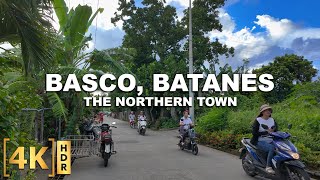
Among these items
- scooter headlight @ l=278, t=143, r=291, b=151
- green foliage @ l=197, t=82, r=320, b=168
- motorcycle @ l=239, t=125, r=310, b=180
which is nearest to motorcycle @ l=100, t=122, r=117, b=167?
motorcycle @ l=239, t=125, r=310, b=180

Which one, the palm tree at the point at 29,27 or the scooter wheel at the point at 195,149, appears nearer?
the palm tree at the point at 29,27

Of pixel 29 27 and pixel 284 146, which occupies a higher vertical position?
pixel 29 27

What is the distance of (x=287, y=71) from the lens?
117 feet

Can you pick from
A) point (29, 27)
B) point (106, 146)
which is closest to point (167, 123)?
point (106, 146)

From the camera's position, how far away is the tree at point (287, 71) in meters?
34.9

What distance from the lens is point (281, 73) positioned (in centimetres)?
3556

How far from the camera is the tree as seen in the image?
34906mm

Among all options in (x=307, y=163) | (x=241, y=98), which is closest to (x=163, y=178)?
(x=307, y=163)

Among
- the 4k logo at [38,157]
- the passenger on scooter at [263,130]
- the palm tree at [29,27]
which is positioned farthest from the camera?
the passenger on scooter at [263,130]

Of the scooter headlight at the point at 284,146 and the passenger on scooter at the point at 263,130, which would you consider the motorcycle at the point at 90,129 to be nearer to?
the passenger on scooter at the point at 263,130

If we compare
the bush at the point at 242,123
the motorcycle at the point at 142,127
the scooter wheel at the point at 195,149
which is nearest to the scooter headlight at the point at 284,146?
the scooter wheel at the point at 195,149

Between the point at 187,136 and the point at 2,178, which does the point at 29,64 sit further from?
the point at 187,136

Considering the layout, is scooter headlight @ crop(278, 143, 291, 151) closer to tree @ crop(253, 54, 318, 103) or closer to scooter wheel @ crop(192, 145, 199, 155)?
scooter wheel @ crop(192, 145, 199, 155)

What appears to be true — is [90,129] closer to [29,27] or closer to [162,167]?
[162,167]
